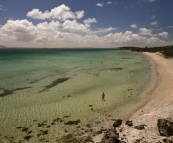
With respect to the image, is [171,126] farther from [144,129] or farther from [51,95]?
[51,95]

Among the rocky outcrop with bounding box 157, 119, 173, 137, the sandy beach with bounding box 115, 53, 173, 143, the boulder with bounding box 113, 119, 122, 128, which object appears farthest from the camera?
the boulder with bounding box 113, 119, 122, 128

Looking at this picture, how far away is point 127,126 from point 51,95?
12679 millimetres

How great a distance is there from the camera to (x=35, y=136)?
12383 mm

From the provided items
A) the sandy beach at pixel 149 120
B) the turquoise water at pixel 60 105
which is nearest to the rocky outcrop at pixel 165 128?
the sandy beach at pixel 149 120

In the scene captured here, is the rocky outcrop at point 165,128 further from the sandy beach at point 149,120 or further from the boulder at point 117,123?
the boulder at point 117,123

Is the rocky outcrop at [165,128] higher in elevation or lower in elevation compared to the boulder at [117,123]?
higher

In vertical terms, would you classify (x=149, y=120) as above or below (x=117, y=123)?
above

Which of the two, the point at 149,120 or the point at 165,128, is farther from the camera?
the point at 149,120

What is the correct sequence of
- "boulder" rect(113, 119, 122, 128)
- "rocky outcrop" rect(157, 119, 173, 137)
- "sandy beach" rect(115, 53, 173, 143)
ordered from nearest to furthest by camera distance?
"rocky outcrop" rect(157, 119, 173, 137)
"sandy beach" rect(115, 53, 173, 143)
"boulder" rect(113, 119, 122, 128)

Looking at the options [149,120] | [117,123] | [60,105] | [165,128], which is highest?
[165,128]

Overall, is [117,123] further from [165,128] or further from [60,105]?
[60,105]

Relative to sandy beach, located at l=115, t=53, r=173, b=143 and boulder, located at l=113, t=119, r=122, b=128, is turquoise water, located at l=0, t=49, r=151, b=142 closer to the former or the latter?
boulder, located at l=113, t=119, r=122, b=128

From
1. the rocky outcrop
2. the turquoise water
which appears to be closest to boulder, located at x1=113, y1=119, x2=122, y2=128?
the turquoise water

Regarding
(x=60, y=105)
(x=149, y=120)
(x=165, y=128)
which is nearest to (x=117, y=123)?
(x=149, y=120)
